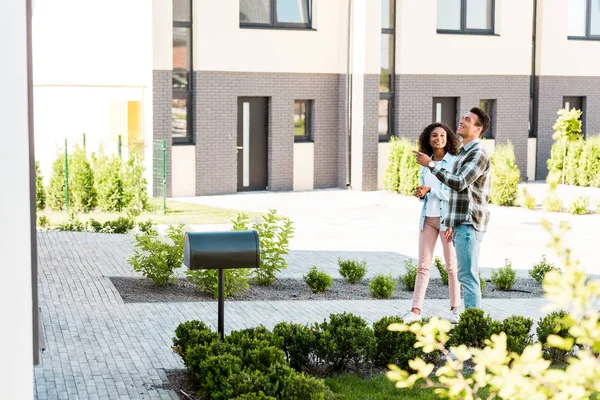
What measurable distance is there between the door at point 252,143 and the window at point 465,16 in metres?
5.15

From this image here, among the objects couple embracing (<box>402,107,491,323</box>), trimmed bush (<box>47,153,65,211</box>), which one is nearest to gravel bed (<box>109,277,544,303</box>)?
couple embracing (<box>402,107,491,323</box>)

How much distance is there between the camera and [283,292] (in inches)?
431

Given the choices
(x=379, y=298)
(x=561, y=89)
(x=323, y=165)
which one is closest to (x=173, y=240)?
(x=379, y=298)

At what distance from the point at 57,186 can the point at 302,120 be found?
7185mm

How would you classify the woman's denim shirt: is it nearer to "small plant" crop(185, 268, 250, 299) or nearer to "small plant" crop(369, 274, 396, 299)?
"small plant" crop(369, 274, 396, 299)

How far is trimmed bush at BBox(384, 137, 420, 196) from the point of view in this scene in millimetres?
23078

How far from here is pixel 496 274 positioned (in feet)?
37.9

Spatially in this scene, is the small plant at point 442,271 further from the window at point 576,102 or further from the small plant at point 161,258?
the window at point 576,102

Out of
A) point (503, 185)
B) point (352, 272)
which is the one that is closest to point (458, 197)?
point (352, 272)

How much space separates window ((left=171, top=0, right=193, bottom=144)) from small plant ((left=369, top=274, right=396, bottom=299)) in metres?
12.8

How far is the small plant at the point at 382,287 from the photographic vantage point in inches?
420

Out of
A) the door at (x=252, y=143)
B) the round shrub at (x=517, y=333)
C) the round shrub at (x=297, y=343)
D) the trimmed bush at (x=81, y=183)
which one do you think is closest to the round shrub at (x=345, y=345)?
the round shrub at (x=297, y=343)

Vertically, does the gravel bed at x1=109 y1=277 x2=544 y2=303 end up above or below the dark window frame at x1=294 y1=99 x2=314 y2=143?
below

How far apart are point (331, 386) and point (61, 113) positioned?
56.8ft
